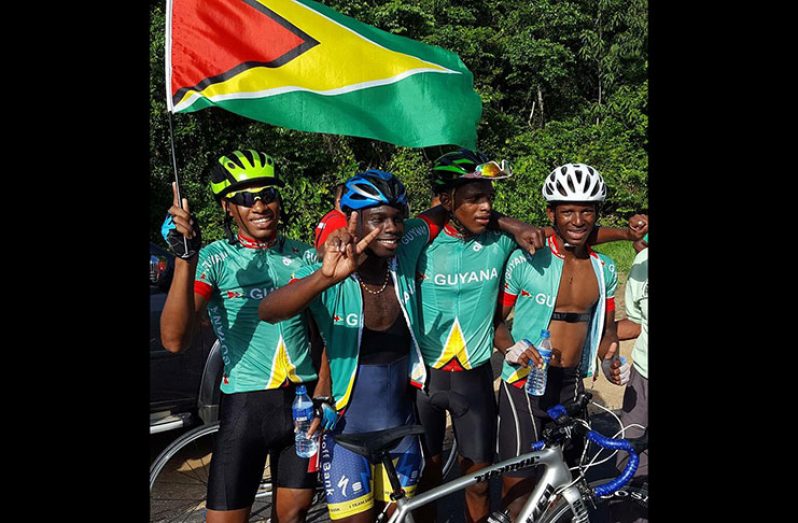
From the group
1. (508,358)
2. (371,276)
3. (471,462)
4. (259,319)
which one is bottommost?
(471,462)

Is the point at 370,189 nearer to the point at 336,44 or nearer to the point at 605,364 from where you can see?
the point at 336,44

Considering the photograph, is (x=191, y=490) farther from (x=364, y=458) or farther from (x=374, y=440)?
(x=374, y=440)

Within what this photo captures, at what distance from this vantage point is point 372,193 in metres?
3.59

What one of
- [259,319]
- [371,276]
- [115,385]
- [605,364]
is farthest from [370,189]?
[605,364]

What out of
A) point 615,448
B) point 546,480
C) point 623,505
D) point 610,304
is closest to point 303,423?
point 546,480

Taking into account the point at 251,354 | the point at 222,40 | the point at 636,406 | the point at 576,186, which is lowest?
the point at 636,406

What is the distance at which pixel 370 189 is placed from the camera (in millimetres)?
3607

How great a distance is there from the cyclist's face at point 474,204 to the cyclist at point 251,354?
107cm

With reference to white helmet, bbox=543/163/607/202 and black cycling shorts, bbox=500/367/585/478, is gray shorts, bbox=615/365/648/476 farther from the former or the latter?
white helmet, bbox=543/163/607/202

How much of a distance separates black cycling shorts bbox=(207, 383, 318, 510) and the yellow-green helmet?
1099 millimetres

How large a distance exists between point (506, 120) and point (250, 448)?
58.8ft

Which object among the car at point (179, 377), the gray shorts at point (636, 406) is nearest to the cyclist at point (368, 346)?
the gray shorts at point (636, 406)
